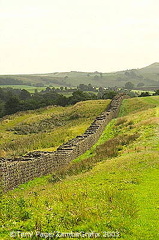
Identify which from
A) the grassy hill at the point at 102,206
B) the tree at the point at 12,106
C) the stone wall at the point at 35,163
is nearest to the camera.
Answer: the grassy hill at the point at 102,206

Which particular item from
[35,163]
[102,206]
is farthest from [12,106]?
[102,206]

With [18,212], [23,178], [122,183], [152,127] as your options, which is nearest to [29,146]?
[152,127]

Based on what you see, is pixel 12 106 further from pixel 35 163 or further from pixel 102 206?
pixel 102 206

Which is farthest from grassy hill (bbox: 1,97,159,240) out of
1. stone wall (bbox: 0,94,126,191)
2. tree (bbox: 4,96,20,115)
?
tree (bbox: 4,96,20,115)

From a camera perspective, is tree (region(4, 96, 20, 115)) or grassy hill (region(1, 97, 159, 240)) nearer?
grassy hill (region(1, 97, 159, 240))

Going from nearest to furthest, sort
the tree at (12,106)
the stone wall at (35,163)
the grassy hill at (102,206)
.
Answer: the grassy hill at (102,206)
the stone wall at (35,163)
the tree at (12,106)

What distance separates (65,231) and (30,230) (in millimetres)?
879

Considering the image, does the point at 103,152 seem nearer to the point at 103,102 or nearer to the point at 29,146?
the point at 29,146

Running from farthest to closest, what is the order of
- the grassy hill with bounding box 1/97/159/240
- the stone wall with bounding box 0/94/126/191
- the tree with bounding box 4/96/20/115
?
the tree with bounding box 4/96/20/115 < the stone wall with bounding box 0/94/126/191 < the grassy hill with bounding box 1/97/159/240

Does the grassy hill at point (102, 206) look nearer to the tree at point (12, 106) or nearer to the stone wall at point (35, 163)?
the stone wall at point (35, 163)

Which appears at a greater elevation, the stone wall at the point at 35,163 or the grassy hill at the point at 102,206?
the grassy hill at the point at 102,206

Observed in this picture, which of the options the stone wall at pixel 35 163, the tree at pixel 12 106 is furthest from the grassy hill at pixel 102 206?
the tree at pixel 12 106

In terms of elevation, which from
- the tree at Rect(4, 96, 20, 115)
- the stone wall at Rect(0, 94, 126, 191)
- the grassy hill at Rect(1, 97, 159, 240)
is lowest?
the tree at Rect(4, 96, 20, 115)

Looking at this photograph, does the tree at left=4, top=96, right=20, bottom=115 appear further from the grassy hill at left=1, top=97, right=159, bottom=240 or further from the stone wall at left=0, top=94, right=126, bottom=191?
the grassy hill at left=1, top=97, right=159, bottom=240
